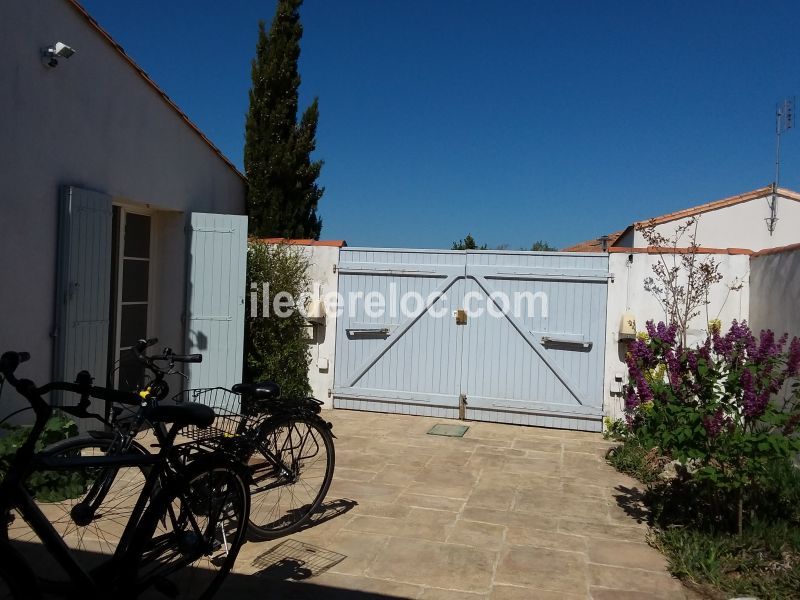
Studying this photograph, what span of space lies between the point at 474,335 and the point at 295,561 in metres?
4.39

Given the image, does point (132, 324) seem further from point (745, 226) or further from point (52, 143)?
point (745, 226)

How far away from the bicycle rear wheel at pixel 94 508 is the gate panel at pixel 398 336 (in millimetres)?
4679

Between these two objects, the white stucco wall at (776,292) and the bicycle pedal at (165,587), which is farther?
the white stucco wall at (776,292)

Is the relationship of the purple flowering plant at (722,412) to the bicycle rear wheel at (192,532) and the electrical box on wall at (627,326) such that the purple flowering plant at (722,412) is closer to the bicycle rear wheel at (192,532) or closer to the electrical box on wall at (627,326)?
the bicycle rear wheel at (192,532)

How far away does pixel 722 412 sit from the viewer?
380cm

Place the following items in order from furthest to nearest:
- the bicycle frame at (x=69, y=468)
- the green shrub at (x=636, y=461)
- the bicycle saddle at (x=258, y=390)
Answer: the green shrub at (x=636, y=461), the bicycle saddle at (x=258, y=390), the bicycle frame at (x=69, y=468)

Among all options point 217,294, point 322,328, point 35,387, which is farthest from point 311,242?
point 35,387

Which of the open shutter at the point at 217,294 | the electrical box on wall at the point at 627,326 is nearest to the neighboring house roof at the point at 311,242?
the open shutter at the point at 217,294

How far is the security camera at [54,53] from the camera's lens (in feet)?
16.1

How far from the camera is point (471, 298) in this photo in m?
7.66

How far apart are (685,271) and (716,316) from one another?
61cm

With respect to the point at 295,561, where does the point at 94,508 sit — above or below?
above

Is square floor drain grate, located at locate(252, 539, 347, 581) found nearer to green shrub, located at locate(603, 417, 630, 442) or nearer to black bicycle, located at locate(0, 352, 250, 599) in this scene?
black bicycle, located at locate(0, 352, 250, 599)

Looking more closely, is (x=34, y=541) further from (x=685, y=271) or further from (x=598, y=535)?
(x=685, y=271)
